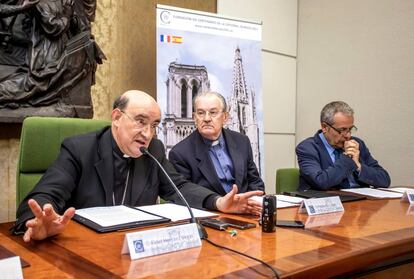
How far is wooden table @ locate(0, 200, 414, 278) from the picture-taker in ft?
2.98

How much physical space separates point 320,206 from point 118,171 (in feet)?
2.78

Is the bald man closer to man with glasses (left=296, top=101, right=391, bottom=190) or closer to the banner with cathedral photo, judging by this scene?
man with glasses (left=296, top=101, right=391, bottom=190)

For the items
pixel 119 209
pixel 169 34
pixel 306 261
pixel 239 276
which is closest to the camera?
pixel 239 276

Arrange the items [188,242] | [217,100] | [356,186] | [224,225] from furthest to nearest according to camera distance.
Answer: [356,186] < [217,100] < [224,225] < [188,242]

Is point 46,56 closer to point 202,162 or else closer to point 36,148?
point 36,148

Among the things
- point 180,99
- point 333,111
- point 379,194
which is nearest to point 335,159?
point 333,111

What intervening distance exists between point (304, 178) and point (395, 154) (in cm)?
144

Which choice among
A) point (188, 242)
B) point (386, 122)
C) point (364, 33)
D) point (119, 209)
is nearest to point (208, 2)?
point (364, 33)

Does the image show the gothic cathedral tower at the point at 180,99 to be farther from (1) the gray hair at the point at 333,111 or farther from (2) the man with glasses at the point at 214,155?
(1) the gray hair at the point at 333,111

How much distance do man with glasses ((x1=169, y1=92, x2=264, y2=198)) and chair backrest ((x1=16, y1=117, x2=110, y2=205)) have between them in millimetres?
723

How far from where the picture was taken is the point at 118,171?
179cm

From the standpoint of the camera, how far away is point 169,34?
10.3 ft

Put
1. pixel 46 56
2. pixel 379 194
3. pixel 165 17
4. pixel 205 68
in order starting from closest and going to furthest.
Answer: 1. pixel 379 194
2. pixel 46 56
3. pixel 165 17
4. pixel 205 68

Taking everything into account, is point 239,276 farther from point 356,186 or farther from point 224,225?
point 356,186
